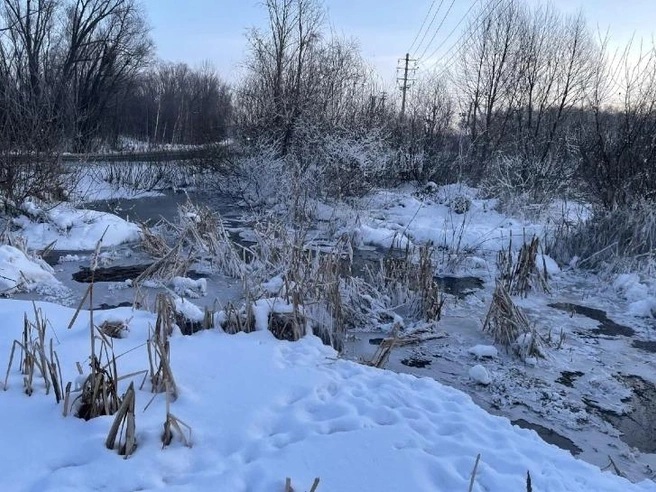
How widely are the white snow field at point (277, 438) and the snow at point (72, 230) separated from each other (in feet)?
Result: 21.4

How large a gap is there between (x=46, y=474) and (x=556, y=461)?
2.66 m

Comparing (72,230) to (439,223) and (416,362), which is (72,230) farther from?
(439,223)

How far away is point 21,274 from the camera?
720 centimetres

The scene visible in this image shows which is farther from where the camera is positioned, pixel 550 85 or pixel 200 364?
pixel 550 85

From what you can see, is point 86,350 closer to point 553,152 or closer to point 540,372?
point 540,372

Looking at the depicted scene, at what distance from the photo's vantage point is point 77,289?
753 centimetres

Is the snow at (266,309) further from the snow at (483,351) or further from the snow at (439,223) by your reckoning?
the snow at (439,223)

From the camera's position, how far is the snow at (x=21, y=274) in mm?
6988

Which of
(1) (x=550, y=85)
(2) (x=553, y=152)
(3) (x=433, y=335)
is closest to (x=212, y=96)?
(1) (x=550, y=85)

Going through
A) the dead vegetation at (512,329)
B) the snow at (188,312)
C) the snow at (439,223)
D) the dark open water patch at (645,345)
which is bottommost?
the dark open water patch at (645,345)

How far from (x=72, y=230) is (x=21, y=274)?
3645 mm

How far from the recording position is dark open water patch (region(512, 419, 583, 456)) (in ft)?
13.4

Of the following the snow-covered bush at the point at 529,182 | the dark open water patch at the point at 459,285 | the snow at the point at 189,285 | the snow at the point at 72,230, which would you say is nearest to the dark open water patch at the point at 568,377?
the dark open water patch at the point at 459,285

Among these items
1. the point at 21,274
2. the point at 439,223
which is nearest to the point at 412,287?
the point at 21,274
